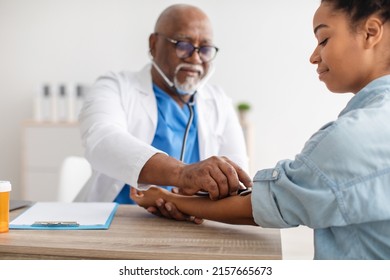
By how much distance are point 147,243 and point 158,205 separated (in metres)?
0.29

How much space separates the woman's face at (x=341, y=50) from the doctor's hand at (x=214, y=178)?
12.9 inches

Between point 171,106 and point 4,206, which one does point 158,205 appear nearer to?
point 4,206

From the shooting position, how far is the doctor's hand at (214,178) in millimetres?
1237

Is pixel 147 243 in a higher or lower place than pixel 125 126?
lower

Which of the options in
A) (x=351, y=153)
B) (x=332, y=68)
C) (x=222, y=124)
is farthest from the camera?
(x=222, y=124)

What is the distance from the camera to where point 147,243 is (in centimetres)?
106

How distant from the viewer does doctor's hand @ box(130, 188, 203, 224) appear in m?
1.31

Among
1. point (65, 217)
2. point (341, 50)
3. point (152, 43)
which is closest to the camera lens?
point (341, 50)

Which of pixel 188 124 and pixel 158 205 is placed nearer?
pixel 158 205

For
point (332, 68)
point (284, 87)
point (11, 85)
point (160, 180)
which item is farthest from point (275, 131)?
point (332, 68)

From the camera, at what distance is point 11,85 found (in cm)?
450

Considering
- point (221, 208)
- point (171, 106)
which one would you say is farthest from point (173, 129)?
point (221, 208)
